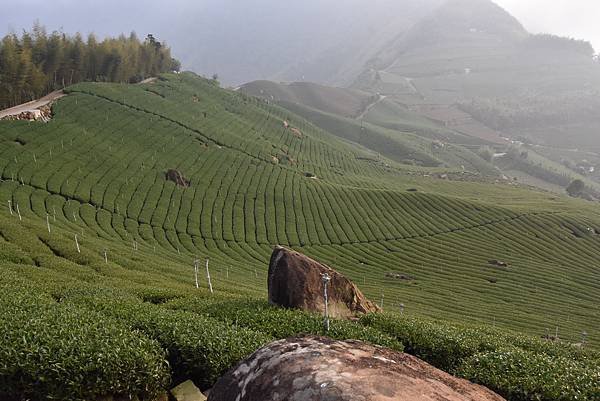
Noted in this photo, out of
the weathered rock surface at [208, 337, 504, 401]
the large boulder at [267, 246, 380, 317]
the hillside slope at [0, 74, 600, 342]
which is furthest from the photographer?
the hillside slope at [0, 74, 600, 342]

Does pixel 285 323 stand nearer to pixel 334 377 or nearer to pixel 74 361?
pixel 74 361

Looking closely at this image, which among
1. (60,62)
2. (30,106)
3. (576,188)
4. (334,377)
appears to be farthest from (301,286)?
(576,188)

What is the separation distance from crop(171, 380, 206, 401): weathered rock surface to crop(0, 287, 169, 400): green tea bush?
380mm

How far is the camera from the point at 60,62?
115 meters

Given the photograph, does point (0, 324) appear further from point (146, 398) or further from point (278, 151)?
point (278, 151)

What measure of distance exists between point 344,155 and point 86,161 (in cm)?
9832

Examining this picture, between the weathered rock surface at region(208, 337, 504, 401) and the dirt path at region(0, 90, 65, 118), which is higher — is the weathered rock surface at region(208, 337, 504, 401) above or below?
below

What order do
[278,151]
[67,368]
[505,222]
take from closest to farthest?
[67,368] → [505,222] → [278,151]

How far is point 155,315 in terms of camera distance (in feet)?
47.3

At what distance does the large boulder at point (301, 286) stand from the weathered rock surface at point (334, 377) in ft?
29.6

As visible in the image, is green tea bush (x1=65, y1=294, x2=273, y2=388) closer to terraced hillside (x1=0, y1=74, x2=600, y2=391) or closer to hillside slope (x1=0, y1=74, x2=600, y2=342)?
terraced hillside (x1=0, y1=74, x2=600, y2=391)

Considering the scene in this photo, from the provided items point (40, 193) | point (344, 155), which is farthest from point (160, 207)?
point (344, 155)

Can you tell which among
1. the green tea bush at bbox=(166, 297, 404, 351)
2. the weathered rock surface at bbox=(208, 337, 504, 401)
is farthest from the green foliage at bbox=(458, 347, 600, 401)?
the green tea bush at bbox=(166, 297, 404, 351)

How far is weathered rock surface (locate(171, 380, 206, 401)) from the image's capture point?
10.8 m
